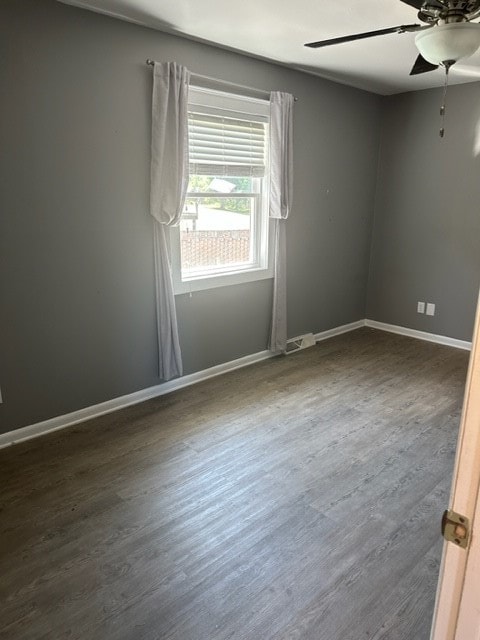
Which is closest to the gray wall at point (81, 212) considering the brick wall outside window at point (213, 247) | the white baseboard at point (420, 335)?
the brick wall outside window at point (213, 247)

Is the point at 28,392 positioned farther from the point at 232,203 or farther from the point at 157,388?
the point at 232,203

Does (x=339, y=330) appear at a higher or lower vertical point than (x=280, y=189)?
lower

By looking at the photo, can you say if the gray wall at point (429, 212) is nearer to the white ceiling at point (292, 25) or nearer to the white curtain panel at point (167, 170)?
the white ceiling at point (292, 25)

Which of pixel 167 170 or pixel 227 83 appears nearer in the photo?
pixel 167 170

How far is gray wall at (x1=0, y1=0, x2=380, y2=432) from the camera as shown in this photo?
2.46 metres

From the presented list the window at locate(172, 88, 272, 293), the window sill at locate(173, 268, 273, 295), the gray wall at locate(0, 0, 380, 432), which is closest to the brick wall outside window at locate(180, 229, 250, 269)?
the window at locate(172, 88, 272, 293)

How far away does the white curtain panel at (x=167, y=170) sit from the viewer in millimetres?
2904

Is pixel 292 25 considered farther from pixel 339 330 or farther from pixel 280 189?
pixel 339 330

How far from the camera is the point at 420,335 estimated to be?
4895 millimetres

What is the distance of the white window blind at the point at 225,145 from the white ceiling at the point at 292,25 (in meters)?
0.50

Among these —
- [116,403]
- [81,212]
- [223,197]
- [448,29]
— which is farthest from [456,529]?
[223,197]

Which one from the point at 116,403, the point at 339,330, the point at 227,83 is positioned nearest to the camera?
Result: the point at 116,403

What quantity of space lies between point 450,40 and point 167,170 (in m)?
1.81

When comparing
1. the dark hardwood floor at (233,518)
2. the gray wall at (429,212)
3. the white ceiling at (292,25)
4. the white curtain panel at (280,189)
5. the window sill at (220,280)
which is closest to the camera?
the dark hardwood floor at (233,518)
